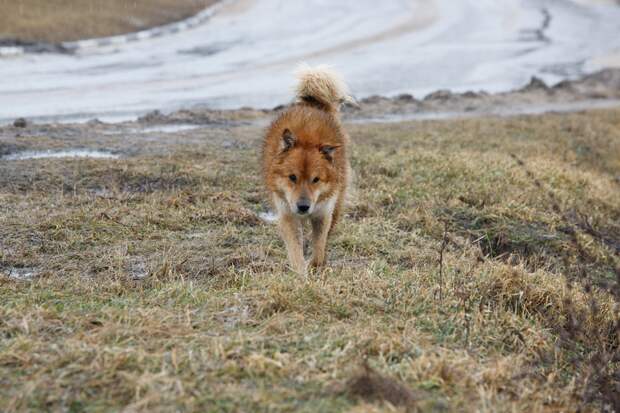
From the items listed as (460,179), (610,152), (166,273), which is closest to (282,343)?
(166,273)

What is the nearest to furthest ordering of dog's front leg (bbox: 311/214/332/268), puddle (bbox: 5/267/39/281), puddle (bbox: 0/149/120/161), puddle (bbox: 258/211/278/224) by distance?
puddle (bbox: 5/267/39/281)
dog's front leg (bbox: 311/214/332/268)
puddle (bbox: 258/211/278/224)
puddle (bbox: 0/149/120/161)

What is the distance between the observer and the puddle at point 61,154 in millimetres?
9242

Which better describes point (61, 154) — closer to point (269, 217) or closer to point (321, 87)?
point (269, 217)

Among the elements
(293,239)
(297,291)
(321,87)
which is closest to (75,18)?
(321,87)

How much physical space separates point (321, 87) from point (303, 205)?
1.91m

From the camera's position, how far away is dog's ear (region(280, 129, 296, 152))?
20.7ft

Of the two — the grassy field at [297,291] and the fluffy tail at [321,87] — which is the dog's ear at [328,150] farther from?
the fluffy tail at [321,87]

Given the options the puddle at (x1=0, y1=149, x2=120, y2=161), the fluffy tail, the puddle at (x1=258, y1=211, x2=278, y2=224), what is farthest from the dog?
the puddle at (x1=0, y1=149, x2=120, y2=161)

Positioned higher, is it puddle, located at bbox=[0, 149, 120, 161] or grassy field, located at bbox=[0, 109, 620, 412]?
puddle, located at bbox=[0, 149, 120, 161]

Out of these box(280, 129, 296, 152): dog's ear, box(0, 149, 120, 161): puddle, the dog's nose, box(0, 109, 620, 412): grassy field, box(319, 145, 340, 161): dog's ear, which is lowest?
box(0, 109, 620, 412): grassy field

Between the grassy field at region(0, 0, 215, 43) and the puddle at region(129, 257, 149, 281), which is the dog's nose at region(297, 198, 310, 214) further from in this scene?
the grassy field at region(0, 0, 215, 43)

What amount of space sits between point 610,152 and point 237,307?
863cm

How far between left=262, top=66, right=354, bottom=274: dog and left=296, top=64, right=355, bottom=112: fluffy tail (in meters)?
0.43

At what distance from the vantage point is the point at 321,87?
25.1 ft
